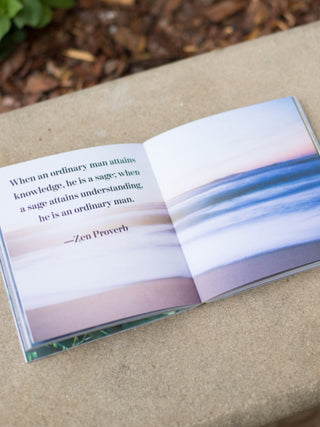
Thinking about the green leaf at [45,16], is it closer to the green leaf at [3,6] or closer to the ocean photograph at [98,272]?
the green leaf at [3,6]

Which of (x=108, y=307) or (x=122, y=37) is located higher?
(x=122, y=37)

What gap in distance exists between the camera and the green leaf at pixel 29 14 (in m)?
1.05

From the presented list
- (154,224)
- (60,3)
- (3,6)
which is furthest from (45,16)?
(154,224)

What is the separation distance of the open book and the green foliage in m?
0.45

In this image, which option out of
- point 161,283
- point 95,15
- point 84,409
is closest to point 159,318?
point 161,283

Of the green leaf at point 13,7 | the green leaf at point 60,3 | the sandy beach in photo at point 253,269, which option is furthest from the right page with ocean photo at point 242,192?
the green leaf at point 60,3

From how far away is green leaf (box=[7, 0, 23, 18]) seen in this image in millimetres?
988

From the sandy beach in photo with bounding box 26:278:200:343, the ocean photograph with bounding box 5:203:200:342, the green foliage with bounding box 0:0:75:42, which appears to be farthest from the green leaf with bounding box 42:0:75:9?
the sandy beach in photo with bounding box 26:278:200:343

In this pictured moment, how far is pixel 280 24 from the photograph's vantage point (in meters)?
1.29

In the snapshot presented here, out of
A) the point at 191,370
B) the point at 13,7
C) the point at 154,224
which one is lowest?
the point at 191,370

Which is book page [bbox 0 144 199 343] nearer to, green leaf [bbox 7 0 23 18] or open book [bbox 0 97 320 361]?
open book [bbox 0 97 320 361]

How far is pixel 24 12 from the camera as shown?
41.6 inches

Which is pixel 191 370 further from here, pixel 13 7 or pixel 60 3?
pixel 60 3

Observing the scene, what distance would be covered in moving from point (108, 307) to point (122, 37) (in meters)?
0.87
